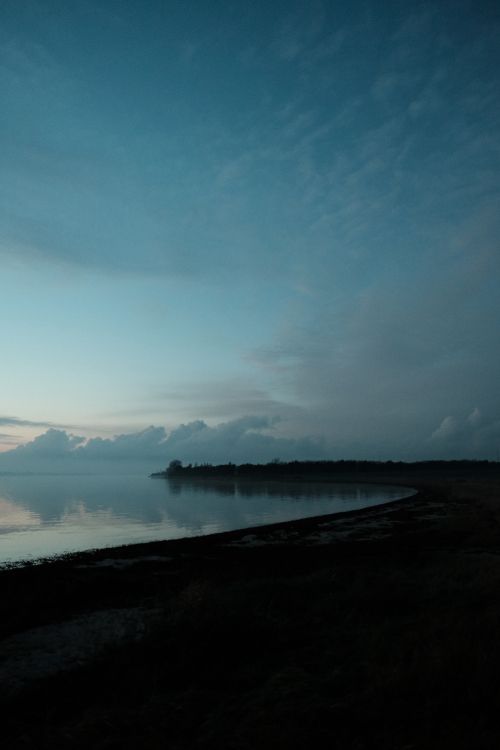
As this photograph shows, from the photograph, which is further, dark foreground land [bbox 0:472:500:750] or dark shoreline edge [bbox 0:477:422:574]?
dark shoreline edge [bbox 0:477:422:574]

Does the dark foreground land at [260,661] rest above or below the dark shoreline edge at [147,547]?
above

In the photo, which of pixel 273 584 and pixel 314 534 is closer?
pixel 273 584

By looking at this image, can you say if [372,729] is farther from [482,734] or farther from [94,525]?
[94,525]

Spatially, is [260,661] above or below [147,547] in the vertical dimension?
above

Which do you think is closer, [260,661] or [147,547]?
[260,661]

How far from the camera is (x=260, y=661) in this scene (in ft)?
29.4

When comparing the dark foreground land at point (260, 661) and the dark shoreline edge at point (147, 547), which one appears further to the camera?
the dark shoreline edge at point (147, 547)

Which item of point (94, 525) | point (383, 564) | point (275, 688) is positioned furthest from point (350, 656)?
point (94, 525)

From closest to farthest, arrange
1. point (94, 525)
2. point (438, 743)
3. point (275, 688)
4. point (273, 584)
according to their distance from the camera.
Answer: point (438, 743) < point (275, 688) < point (273, 584) < point (94, 525)

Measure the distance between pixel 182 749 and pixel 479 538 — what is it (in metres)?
25.8

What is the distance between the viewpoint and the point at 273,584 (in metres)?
15.3

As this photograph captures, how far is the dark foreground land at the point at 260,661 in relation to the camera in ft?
20.4

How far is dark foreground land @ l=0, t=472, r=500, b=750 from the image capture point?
6.23m

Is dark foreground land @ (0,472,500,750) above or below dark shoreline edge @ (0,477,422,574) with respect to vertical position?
above
